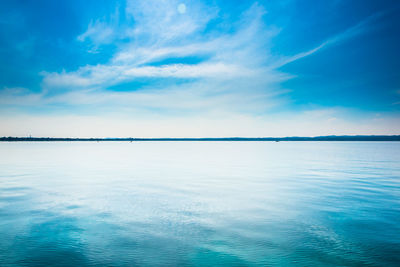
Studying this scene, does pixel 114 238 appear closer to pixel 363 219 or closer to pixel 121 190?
pixel 121 190

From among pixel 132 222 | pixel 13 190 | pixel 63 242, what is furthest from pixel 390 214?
pixel 13 190

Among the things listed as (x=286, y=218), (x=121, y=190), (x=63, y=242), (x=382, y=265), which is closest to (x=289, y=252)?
(x=382, y=265)

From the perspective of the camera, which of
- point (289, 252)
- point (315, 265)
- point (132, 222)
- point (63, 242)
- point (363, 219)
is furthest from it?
point (363, 219)

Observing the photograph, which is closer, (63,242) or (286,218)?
(63,242)

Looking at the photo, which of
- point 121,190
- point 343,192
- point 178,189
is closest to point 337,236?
point 343,192

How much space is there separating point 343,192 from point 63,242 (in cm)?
1483

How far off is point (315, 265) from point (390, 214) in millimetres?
6769

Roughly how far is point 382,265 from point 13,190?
59.1 feet

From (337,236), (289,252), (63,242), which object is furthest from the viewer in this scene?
(337,236)

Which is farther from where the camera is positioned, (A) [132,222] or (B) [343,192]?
(B) [343,192]

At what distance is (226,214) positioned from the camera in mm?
10109

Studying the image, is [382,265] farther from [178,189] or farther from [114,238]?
[178,189]

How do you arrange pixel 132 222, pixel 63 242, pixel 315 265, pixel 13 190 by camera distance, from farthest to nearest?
pixel 13 190 < pixel 132 222 < pixel 63 242 < pixel 315 265

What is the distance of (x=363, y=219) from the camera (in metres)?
9.69
